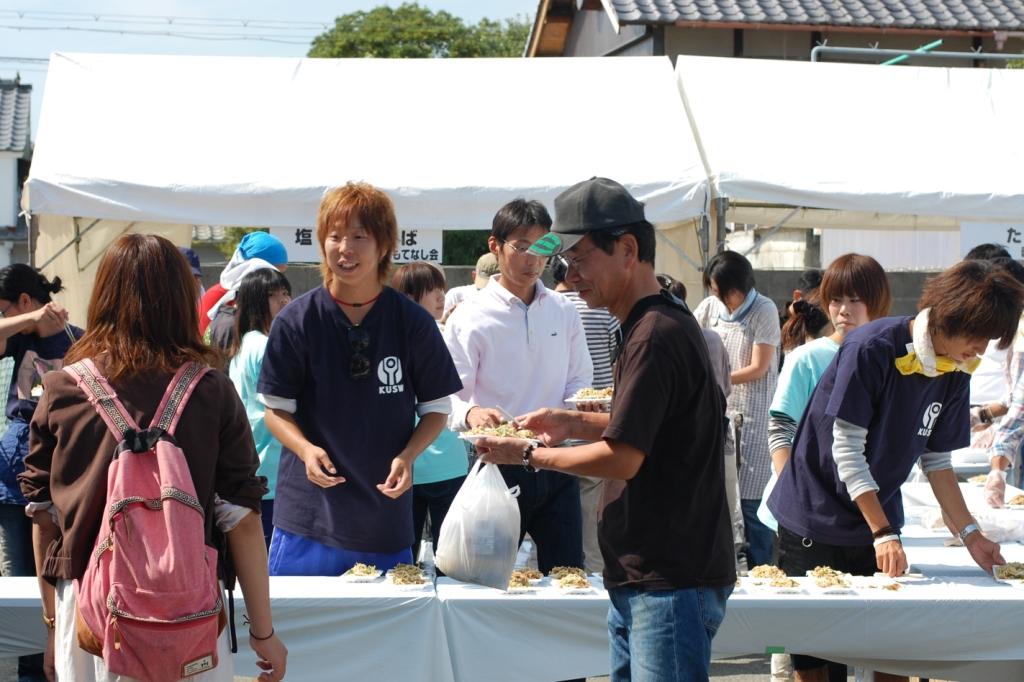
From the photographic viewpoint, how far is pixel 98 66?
364 inches

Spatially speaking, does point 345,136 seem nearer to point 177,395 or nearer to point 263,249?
point 263,249

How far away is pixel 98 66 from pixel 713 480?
8.07 meters

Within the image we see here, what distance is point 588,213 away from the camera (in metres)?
2.48

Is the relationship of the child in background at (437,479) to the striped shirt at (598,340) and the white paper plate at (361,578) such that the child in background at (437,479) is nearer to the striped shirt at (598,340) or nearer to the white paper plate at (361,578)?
the white paper plate at (361,578)

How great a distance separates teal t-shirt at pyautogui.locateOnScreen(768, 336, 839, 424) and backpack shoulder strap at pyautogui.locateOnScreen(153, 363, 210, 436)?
2317 mm

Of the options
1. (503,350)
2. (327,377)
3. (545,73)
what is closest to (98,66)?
(545,73)

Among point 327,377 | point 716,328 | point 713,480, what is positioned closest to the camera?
point 713,480

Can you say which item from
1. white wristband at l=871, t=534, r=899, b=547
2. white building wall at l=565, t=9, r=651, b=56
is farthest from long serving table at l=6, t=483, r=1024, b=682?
white building wall at l=565, t=9, r=651, b=56

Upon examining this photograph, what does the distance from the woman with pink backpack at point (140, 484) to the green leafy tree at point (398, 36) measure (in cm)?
3695

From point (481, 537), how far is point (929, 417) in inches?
54.2

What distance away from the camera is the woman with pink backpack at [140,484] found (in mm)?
2244

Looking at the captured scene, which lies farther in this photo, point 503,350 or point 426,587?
point 503,350

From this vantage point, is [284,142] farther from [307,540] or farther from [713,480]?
[713,480]

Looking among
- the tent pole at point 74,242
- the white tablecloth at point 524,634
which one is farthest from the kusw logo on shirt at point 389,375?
the tent pole at point 74,242
